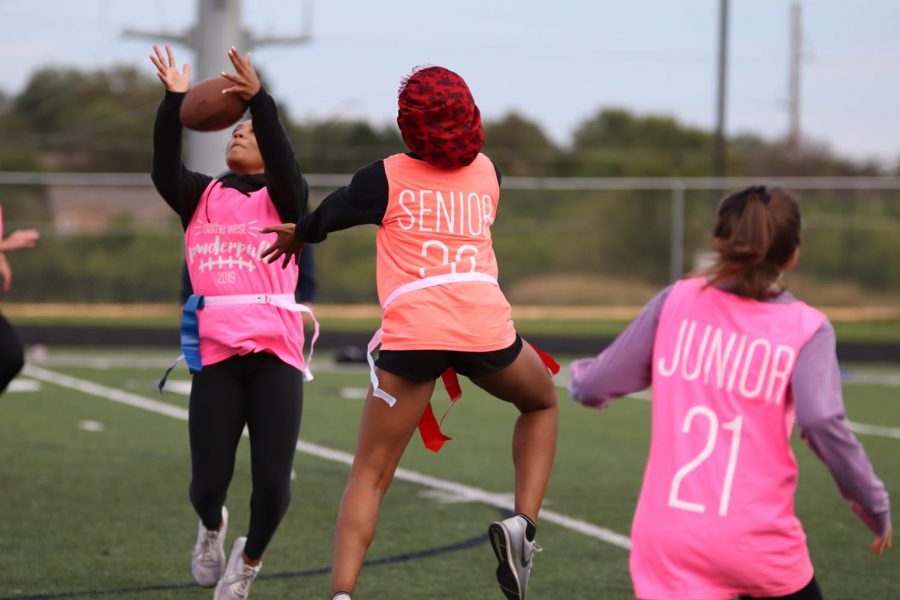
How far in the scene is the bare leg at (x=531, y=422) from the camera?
4910 mm

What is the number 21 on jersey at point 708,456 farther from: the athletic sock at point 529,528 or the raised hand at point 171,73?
the raised hand at point 171,73

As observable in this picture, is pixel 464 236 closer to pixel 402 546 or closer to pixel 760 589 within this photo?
pixel 760 589

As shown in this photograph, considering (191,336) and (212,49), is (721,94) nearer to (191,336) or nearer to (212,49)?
(212,49)

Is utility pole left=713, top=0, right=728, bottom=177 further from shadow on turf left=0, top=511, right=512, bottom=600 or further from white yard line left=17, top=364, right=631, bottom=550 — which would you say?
shadow on turf left=0, top=511, right=512, bottom=600

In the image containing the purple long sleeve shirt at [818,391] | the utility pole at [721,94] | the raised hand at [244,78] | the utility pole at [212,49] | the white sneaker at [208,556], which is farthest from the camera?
the utility pole at [721,94]

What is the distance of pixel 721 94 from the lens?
32.8 metres

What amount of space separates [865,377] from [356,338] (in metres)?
7.44

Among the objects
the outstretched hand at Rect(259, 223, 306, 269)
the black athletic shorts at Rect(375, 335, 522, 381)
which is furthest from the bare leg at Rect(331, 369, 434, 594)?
the outstretched hand at Rect(259, 223, 306, 269)

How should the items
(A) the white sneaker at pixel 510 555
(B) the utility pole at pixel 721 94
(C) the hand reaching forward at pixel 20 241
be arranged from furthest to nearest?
1. (B) the utility pole at pixel 721 94
2. (C) the hand reaching forward at pixel 20 241
3. (A) the white sneaker at pixel 510 555

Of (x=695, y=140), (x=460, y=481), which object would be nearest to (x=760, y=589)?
(x=460, y=481)

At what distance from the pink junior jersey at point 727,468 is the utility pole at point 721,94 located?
28998 mm

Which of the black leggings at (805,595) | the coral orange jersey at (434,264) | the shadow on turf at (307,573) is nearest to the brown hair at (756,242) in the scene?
the black leggings at (805,595)

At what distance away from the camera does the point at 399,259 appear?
182 inches

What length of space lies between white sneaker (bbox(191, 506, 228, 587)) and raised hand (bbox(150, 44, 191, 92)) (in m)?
1.74
